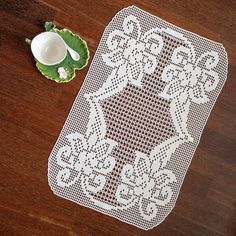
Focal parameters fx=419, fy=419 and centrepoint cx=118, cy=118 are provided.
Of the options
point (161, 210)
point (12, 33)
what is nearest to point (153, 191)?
point (161, 210)

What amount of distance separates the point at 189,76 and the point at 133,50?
0.50ft

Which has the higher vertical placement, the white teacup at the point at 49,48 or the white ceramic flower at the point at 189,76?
the white ceramic flower at the point at 189,76

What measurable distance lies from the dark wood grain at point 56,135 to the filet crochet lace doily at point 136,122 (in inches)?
1.0

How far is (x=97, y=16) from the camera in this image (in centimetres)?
102

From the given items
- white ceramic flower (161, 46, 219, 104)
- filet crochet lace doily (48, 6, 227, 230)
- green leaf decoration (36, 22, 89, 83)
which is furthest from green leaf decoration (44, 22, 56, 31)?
white ceramic flower (161, 46, 219, 104)

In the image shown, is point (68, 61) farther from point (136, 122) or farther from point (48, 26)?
point (136, 122)

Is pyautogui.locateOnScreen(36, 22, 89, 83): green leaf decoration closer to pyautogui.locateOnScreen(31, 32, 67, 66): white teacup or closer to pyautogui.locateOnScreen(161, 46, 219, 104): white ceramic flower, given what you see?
pyautogui.locateOnScreen(31, 32, 67, 66): white teacup

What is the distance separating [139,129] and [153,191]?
15 cm

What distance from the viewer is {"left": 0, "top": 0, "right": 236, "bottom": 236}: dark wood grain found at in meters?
0.98

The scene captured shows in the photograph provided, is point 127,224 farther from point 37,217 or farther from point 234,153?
point 234,153

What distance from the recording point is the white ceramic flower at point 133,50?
1.01m

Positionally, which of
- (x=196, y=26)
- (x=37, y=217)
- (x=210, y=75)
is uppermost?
(x=196, y=26)

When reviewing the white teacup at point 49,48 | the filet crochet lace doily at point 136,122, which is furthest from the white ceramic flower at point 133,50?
the white teacup at point 49,48

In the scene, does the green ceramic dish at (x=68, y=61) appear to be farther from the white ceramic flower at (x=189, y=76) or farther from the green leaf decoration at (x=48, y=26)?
the white ceramic flower at (x=189, y=76)
